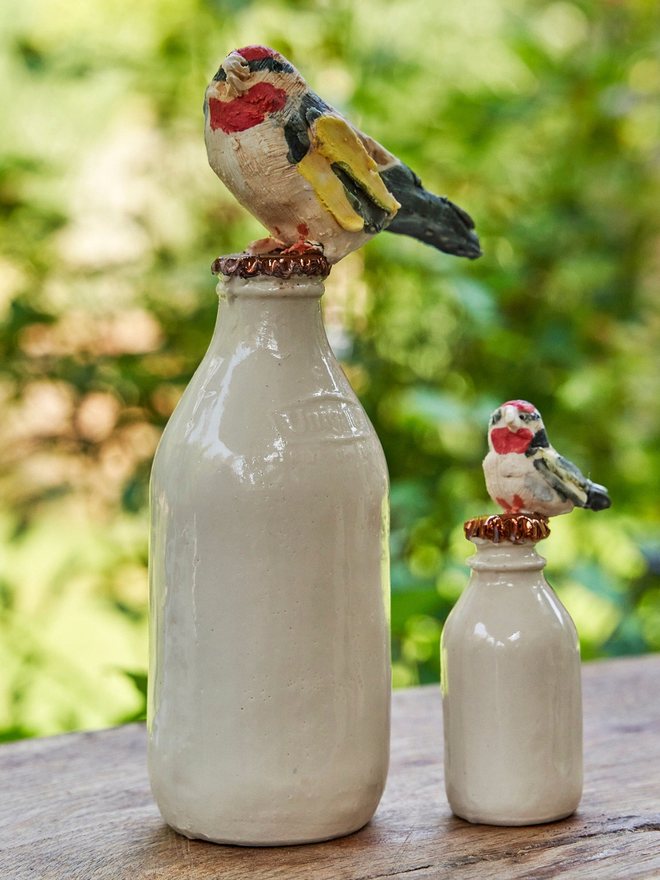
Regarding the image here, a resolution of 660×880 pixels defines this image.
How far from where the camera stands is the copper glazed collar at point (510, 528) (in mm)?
594

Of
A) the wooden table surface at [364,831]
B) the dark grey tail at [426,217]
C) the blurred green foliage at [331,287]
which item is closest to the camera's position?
the wooden table surface at [364,831]

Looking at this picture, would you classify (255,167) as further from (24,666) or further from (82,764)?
(24,666)

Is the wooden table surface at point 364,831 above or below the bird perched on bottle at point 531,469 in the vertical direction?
below

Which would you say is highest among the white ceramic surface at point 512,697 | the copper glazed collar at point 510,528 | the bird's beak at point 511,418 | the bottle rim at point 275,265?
the bottle rim at point 275,265

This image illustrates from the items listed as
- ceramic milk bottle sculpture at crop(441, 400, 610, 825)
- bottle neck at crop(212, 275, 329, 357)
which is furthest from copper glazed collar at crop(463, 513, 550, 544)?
bottle neck at crop(212, 275, 329, 357)

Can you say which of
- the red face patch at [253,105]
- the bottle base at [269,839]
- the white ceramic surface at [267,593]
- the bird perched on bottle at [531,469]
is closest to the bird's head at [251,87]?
the red face patch at [253,105]

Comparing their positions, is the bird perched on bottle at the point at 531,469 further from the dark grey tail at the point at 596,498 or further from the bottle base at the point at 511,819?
the bottle base at the point at 511,819

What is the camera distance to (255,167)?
580 mm

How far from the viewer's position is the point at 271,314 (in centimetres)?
59

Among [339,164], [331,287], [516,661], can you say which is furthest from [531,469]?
[331,287]

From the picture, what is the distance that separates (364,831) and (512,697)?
0.13 meters

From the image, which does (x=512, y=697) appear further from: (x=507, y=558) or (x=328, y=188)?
(x=328, y=188)

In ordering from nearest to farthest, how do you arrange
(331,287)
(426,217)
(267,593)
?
(267,593) → (426,217) → (331,287)

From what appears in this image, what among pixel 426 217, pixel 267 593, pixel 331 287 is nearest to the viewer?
pixel 267 593
